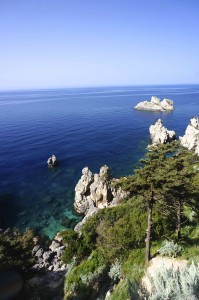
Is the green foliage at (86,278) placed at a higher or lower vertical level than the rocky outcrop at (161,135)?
lower

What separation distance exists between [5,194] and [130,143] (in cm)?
4670

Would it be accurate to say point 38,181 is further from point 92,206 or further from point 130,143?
point 130,143

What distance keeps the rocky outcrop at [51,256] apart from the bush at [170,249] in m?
15.3

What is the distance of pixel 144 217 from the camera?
2767 centimetres

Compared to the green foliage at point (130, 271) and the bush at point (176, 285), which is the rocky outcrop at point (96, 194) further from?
the bush at point (176, 285)

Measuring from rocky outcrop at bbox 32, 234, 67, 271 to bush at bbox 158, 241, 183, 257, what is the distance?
1528 cm

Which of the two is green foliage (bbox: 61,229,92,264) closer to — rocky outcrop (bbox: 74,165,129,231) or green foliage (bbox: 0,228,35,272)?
green foliage (bbox: 0,228,35,272)

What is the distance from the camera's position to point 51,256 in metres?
35.0

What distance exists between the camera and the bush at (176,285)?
34.3ft

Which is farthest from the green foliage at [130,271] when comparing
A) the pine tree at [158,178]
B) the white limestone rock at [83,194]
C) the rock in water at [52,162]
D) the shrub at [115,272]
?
the rock in water at [52,162]

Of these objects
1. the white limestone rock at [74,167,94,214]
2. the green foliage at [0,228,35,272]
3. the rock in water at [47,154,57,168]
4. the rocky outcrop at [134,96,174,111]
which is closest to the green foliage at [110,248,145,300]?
the green foliage at [0,228,35,272]

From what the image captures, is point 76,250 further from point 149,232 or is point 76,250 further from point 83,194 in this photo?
point 83,194

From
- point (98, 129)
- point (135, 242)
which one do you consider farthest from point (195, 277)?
point (98, 129)

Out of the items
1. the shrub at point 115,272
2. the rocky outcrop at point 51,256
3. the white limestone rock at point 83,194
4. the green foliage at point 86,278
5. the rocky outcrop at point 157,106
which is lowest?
the rocky outcrop at point 51,256
